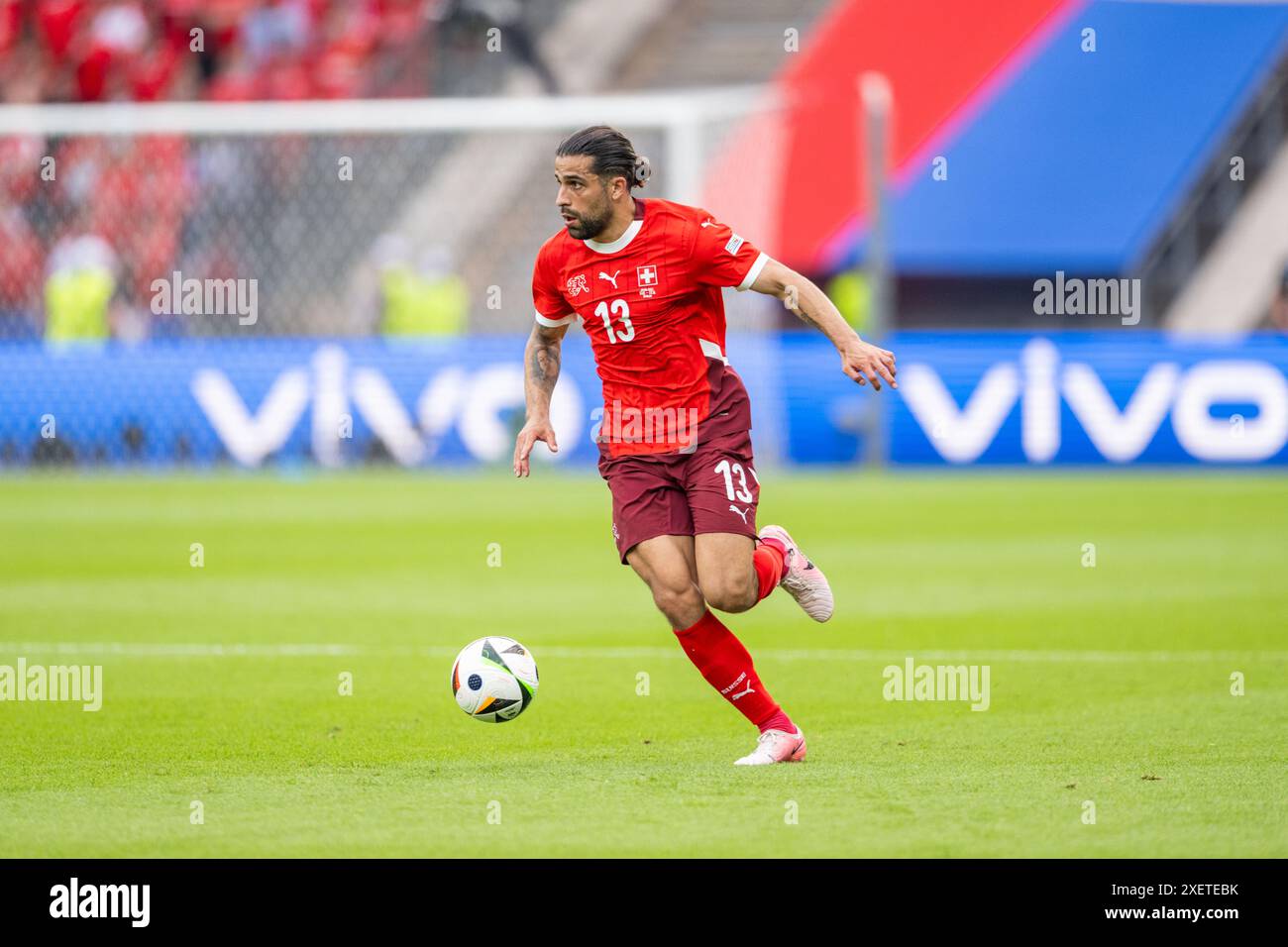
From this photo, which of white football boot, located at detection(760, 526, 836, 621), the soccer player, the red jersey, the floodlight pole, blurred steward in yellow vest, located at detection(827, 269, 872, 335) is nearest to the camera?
the soccer player

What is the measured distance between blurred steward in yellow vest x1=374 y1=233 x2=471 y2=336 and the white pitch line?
564 inches

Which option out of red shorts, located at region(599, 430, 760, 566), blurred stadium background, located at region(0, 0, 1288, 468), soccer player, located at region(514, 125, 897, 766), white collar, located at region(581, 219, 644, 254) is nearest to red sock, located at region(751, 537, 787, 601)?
soccer player, located at region(514, 125, 897, 766)

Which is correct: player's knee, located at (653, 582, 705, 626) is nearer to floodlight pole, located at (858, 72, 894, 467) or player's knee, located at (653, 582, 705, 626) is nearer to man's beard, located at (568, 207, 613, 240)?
man's beard, located at (568, 207, 613, 240)

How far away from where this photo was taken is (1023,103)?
2716 cm

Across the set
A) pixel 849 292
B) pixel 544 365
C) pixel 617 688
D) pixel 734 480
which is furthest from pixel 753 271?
pixel 849 292

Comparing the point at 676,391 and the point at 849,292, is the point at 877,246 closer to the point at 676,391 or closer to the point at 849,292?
the point at 849,292

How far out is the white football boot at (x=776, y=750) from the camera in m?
7.16

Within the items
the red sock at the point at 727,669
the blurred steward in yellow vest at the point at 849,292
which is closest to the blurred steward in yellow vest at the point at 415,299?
the blurred steward in yellow vest at the point at 849,292

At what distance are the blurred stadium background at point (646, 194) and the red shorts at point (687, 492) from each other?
13.1 m

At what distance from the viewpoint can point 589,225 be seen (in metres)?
7.35

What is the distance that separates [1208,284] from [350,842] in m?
24.5

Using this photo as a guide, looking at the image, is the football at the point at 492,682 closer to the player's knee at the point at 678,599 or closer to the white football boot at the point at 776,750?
the player's knee at the point at 678,599

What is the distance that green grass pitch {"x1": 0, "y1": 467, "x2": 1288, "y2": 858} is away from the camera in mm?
6094

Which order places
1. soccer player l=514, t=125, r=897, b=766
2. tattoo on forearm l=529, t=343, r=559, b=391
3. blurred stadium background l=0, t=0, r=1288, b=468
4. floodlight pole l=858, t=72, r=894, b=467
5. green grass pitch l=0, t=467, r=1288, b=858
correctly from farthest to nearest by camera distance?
floodlight pole l=858, t=72, r=894, b=467 → blurred stadium background l=0, t=0, r=1288, b=468 → tattoo on forearm l=529, t=343, r=559, b=391 → soccer player l=514, t=125, r=897, b=766 → green grass pitch l=0, t=467, r=1288, b=858
